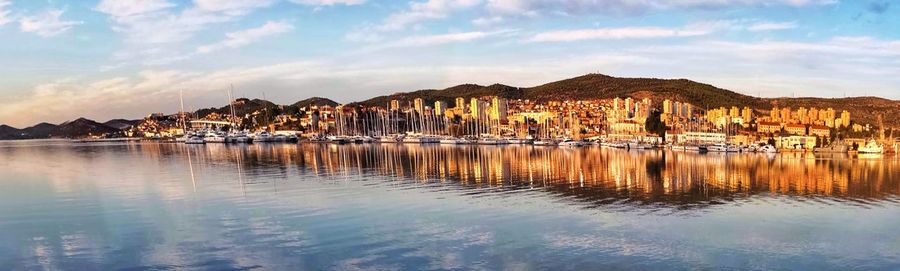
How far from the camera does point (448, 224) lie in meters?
20.8

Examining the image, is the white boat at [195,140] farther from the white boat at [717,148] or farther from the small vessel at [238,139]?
the white boat at [717,148]

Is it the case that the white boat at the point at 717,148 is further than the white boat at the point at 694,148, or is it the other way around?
the white boat at the point at 694,148

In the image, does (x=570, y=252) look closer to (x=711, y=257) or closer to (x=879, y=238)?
(x=711, y=257)

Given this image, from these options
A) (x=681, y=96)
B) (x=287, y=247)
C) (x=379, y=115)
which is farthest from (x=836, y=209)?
(x=681, y=96)

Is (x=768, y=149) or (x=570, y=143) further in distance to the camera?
(x=570, y=143)

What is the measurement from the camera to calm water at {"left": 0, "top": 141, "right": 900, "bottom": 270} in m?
15.9

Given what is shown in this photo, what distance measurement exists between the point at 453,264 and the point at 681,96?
170 m

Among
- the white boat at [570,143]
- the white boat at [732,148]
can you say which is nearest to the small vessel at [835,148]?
the white boat at [732,148]

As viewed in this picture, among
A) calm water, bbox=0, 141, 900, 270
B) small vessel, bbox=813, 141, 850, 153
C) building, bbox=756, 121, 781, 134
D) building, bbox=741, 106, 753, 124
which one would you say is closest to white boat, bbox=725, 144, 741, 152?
small vessel, bbox=813, 141, 850, 153

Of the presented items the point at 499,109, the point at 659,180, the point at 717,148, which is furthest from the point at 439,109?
Answer: the point at 659,180

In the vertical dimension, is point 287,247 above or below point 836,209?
above

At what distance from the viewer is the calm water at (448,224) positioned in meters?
15.9

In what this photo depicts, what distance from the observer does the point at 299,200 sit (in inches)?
1050

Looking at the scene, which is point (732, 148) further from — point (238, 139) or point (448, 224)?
point (238, 139)
